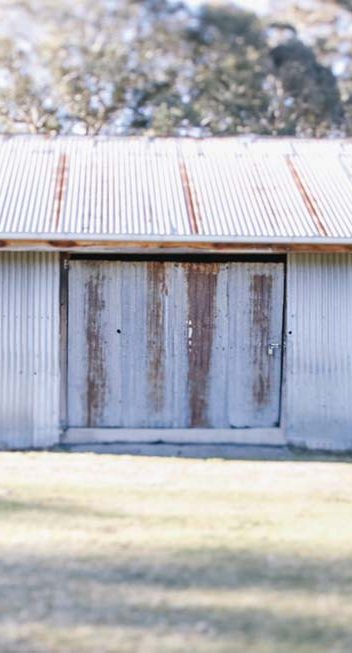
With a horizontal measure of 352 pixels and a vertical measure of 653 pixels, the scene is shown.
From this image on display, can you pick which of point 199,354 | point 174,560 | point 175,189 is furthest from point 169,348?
point 174,560

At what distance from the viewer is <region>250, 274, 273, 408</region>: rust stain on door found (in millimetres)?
11047

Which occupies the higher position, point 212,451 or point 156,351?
point 156,351

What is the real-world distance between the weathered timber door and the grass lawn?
1575mm

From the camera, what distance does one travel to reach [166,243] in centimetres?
1040

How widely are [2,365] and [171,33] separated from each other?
73.4ft

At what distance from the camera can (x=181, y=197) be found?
11.4 metres

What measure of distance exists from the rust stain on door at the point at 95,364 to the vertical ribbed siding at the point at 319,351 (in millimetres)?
2111

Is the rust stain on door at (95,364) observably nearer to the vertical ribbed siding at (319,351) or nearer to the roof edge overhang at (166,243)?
the roof edge overhang at (166,243)

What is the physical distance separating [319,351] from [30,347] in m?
3.25

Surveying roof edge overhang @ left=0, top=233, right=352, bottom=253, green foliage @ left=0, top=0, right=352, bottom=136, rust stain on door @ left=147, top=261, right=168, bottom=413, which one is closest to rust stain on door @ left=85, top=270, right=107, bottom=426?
rust stain on door @ left=147, top=261, right=168, bottom=413

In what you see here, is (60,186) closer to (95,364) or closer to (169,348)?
(95,364)

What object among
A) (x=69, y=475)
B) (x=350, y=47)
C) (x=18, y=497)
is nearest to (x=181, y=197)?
(x=69, y=475)

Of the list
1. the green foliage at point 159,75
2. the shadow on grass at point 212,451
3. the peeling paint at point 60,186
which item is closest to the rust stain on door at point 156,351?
the shadow on grass at point 212,451

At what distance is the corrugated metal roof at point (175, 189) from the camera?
10.5 meters
